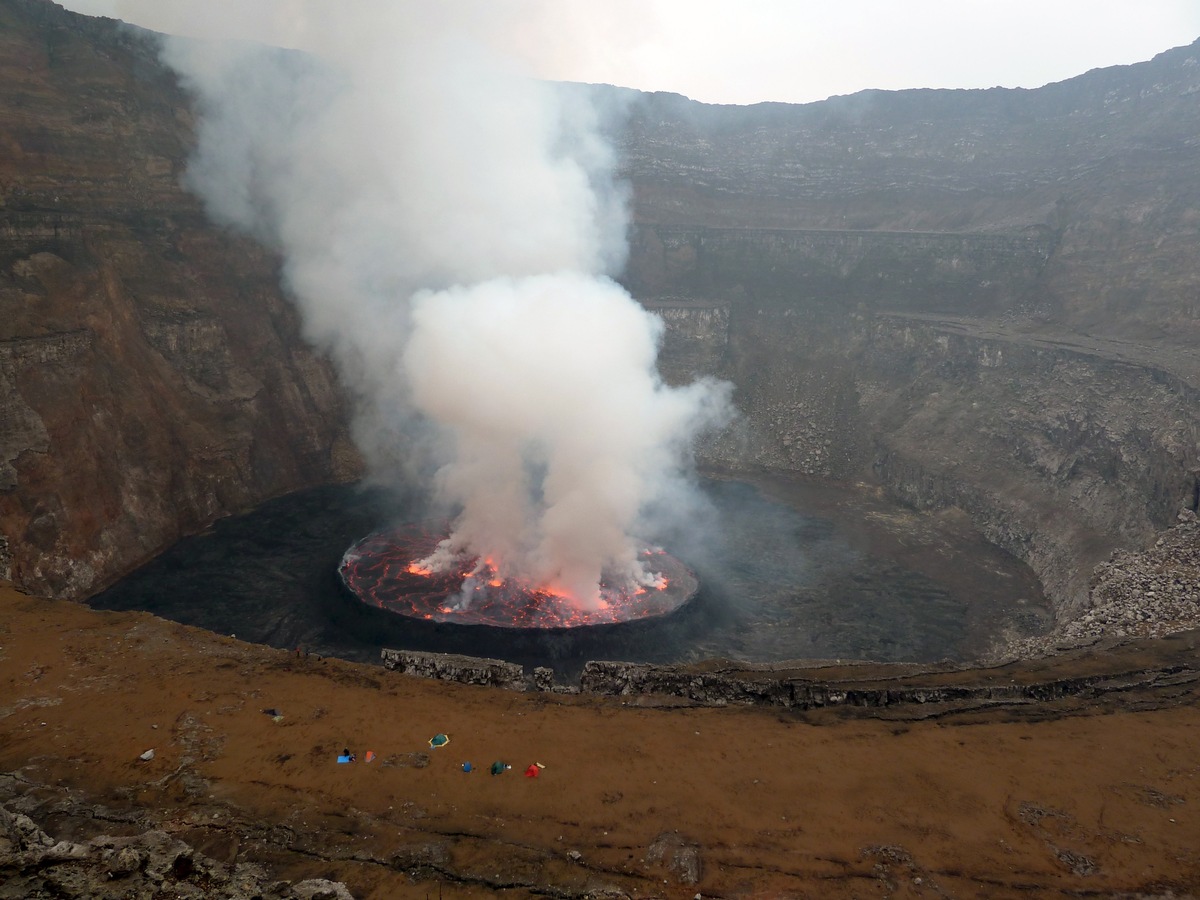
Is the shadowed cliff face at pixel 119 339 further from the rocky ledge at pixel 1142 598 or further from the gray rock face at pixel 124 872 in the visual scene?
the rocky ledge at pixel 1142 598

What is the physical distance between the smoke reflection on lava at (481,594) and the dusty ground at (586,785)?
589cm

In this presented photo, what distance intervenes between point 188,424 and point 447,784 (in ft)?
81.0

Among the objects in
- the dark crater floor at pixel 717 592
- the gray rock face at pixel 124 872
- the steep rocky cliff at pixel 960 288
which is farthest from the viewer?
the steep rocky cliff at pixel 960 288

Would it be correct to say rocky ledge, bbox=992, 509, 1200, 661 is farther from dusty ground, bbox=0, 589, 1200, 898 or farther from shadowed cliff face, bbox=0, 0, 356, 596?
shadowed cliff face, bbox=0, 0, 356, 596

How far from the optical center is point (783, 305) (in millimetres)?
49406

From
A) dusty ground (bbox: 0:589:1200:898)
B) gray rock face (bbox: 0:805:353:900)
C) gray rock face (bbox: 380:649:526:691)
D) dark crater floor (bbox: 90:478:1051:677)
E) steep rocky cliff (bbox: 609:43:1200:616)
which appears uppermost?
steep rocky cliff (bbox: 609:43:1200:616)

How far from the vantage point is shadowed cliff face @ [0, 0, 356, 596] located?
78.8ft

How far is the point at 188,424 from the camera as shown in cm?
3005

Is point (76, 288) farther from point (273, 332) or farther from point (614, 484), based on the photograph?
point (614, 484)

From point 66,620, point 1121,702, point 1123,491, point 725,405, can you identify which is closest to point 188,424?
point 66,620

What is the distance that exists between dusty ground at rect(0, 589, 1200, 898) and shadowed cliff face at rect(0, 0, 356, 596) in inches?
417

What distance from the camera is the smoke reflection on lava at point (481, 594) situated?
68.6 feet

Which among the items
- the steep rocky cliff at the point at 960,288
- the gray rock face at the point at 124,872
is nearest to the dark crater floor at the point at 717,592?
the steep rocky cliff at the point at 960,288

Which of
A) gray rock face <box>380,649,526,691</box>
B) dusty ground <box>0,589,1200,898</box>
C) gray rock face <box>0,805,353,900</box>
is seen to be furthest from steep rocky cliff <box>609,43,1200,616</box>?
gray rock face <box>0,805,353,900</box>
